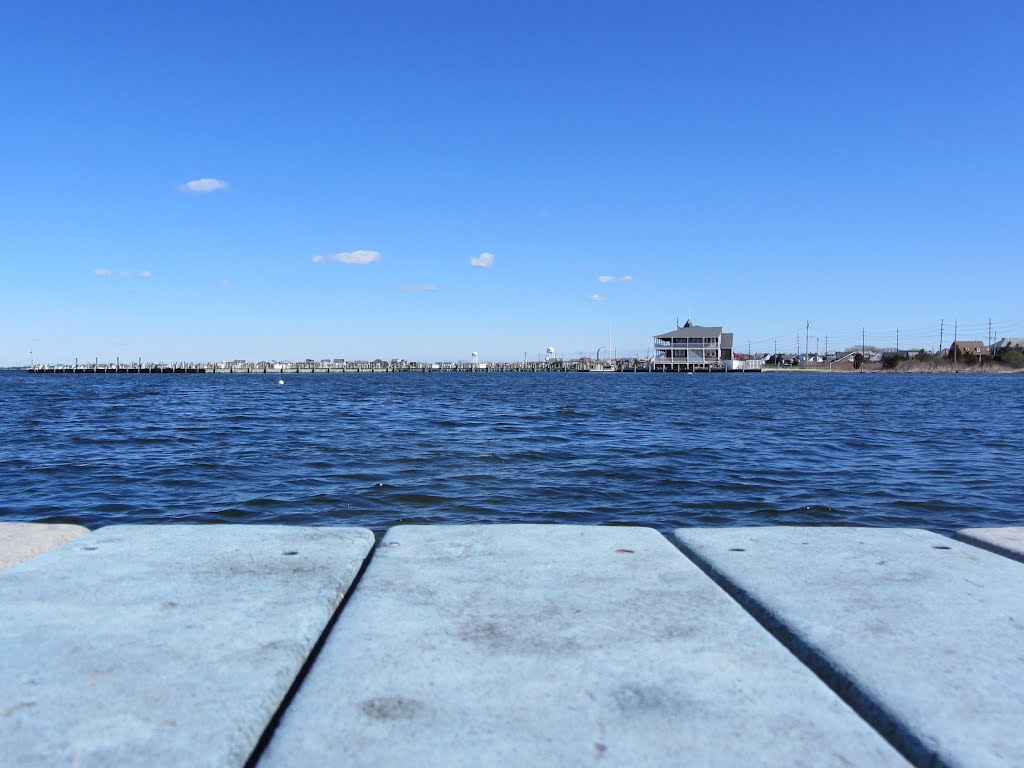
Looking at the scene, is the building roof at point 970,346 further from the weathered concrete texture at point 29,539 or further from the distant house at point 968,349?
the weathered concrete texture at point 29,539

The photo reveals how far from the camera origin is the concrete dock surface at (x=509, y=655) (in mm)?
1255

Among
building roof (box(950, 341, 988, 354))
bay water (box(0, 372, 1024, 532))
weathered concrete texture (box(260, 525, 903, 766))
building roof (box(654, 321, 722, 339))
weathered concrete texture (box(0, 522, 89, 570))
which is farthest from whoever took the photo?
building roof (box(950, 341, 988, 354))

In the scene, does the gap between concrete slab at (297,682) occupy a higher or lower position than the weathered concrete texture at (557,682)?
lower

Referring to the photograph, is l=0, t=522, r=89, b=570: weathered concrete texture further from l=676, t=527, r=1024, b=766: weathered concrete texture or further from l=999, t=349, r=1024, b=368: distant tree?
l=999, t=349, r=1024, b=368: distant tree

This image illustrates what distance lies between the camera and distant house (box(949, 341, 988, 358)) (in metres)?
133

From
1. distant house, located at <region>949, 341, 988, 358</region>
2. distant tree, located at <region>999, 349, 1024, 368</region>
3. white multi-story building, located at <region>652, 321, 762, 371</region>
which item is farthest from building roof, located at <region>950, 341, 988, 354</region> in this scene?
white multi-story building, located at <region>652, 321, 762, 371</region>

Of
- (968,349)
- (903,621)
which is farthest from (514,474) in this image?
(968,349)

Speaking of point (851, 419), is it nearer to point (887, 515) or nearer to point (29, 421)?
point (887, 515)

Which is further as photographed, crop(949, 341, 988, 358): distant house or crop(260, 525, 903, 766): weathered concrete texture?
crop(949, 341, 988, 358): distant house

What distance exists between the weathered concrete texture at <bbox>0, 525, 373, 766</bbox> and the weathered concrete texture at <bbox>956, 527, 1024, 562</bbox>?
2266 millimetres

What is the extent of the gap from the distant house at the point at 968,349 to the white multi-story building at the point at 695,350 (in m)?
46.3

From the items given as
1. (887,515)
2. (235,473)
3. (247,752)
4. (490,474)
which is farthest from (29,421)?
(247,752)

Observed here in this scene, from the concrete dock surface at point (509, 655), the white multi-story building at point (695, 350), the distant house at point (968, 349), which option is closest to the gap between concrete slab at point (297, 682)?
the concrete dock surface at point (509, 655)

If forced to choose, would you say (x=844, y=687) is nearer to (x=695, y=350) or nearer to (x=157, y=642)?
(x=157, y=642)
